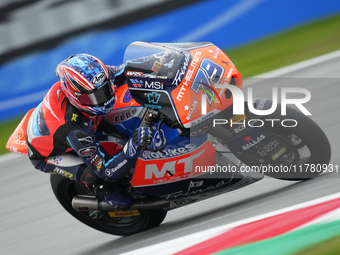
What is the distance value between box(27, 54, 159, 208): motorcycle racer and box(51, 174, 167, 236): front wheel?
0.31 meters

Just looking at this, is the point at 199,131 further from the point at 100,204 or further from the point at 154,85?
the point at 100,204

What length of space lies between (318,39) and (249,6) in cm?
116

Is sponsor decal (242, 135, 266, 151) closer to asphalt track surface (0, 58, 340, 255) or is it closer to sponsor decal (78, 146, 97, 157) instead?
asphalt track surface (0, 58, 340, 255)

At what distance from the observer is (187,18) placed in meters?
6.80

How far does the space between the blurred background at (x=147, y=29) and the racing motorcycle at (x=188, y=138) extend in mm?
3406

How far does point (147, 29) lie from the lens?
6.84 m

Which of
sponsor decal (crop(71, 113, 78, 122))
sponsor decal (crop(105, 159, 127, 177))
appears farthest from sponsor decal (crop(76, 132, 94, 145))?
sponsor decal (crop(105, 159, 127, 177))

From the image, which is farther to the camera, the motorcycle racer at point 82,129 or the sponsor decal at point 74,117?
the sponsor decal at point 74,117

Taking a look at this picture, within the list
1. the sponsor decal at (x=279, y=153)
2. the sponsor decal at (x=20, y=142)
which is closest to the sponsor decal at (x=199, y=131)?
the sponsor decal at (x=279, y=153)

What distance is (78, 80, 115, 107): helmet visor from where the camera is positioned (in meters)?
3.08

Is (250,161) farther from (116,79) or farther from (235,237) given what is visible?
(116,79)

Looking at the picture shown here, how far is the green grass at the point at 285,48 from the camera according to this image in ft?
21.4

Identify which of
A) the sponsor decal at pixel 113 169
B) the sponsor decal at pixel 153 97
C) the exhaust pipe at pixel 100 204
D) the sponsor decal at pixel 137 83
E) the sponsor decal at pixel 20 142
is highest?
the sponsor decal at pixel 137 83

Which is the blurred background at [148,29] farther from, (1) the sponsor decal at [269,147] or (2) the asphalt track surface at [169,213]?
(1) the sponsor decal at [269,147]
